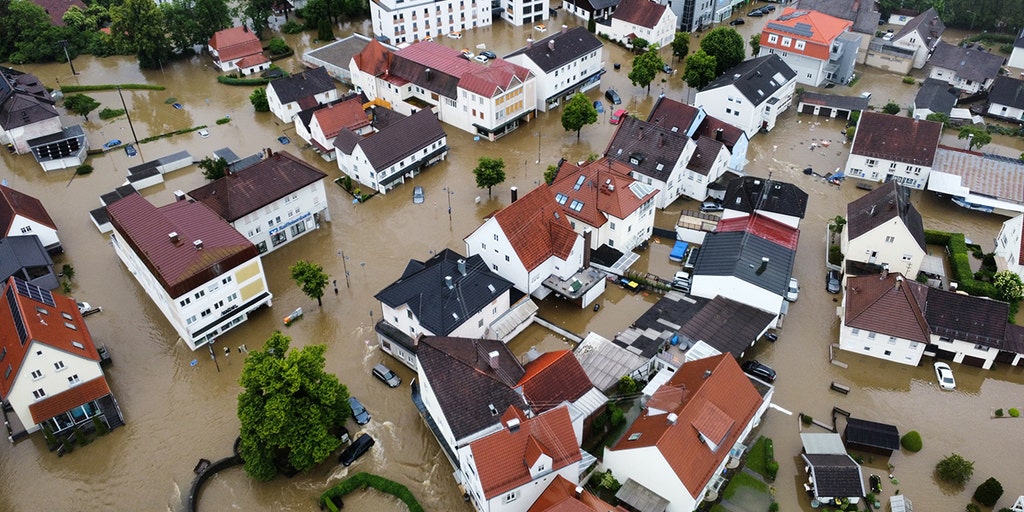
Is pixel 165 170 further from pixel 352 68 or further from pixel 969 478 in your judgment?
pixel 969 478

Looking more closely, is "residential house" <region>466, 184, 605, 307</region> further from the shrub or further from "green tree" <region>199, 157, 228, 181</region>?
"green tree" <region>199, 157, 228, 181</region>

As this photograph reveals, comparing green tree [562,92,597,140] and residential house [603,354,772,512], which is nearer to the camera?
residential house [603,354,772,512]

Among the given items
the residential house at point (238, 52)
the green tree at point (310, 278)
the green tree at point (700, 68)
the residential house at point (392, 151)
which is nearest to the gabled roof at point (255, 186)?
the residential house at point (392, 151)

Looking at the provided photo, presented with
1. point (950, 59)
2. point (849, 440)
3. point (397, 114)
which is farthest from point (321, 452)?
point (950, 59)

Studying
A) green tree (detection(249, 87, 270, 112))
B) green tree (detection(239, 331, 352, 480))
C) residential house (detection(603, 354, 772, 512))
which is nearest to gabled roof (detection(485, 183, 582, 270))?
residential house (detection(603, 354, 772, 512))

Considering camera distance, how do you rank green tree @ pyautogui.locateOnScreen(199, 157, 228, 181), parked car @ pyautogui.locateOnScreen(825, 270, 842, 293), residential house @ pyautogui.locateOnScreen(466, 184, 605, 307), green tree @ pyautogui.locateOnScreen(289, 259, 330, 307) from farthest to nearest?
green tree @ pyautogui.locateOnScreen(199, 157, 228, 181), parked car @ pyautogui.locateOnScreen(825, 270, 842, 293), residential house @ pyautogui.locateOnScreen(466, 184, 605, 307), green tree @ pyautogui.locateOnScreen(289, 259, 330, 307)

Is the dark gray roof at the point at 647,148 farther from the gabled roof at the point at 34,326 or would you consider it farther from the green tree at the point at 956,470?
the gabled roof at the point at 34,326
